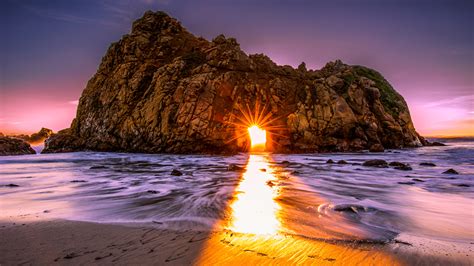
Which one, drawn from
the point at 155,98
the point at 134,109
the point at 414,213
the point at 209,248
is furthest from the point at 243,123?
the point at 209,248

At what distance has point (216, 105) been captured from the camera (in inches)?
1075

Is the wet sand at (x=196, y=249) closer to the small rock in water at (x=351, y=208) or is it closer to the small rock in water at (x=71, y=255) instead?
the small rock in water at (x=71, y=255)

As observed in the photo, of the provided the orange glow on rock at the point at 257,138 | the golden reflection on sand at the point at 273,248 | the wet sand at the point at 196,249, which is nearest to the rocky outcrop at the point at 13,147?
the orange glow on rock at the point at 257,138

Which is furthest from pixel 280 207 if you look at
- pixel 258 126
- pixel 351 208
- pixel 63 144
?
pixel 63 144

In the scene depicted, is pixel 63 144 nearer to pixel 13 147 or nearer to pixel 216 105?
pixel 13 147

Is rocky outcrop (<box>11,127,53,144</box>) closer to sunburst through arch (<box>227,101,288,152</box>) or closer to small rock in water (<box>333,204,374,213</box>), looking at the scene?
sunburst through arch (<box>227,101,288,152</box>)

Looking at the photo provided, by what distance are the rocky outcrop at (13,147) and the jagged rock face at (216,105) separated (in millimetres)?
2637

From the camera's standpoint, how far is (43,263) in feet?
9.61

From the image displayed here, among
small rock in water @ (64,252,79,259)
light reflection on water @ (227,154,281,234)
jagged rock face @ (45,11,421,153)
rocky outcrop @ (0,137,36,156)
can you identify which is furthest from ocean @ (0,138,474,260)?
rocky outcrop @ (0,137,36,156)

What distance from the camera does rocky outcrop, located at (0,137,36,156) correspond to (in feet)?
81.3

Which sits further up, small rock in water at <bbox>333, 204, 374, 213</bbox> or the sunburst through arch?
the sunburst through arch

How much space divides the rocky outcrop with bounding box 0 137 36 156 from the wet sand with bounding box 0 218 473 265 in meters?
27.4

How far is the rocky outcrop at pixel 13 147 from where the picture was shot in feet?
81.3

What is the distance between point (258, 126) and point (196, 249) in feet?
85.7
